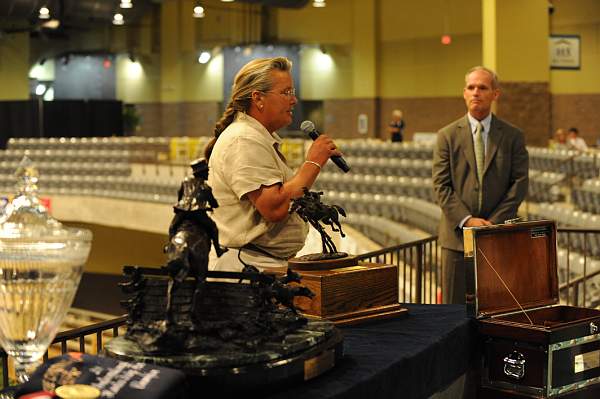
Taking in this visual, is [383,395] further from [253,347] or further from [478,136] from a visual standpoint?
[478,136]

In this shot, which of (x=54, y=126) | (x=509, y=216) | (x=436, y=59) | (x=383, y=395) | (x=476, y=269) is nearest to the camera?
(x=383, y=395)

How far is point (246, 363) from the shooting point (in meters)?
2.02

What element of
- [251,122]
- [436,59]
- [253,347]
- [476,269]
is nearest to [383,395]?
[253,347]

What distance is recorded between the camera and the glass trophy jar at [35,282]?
1.77 m

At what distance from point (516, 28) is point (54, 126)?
1480cm

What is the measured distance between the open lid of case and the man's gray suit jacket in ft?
5.31

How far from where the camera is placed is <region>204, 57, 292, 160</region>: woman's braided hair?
3029 mm

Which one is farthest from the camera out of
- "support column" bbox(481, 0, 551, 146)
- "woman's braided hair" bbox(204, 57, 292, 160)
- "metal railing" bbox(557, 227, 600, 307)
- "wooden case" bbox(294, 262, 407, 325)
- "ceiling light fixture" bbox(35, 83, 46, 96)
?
"ceiling light fixture" bbox(35, 83, 46, 96)

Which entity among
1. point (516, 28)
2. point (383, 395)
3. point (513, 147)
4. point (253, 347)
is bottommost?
point (383, 395)

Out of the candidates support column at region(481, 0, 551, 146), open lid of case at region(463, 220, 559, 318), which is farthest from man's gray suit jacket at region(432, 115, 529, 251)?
support column at region(481, 0, 551, 146)

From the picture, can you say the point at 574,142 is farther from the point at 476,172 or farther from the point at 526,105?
→ the point at 476,172

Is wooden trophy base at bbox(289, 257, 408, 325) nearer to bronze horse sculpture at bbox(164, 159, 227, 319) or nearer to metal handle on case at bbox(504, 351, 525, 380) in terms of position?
metal handle on case at bbox(504, 351, 525, 380)

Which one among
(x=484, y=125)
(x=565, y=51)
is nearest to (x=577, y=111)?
(x=565, y=51)

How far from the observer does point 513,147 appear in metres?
5.08
